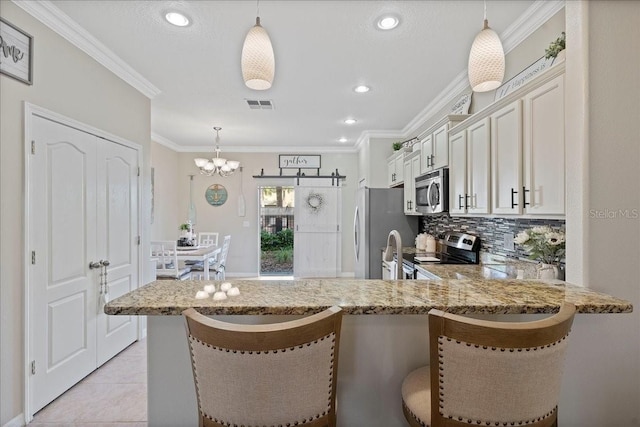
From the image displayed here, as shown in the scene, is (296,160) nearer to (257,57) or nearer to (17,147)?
(17,147)

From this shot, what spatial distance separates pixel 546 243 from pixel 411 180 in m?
2.23

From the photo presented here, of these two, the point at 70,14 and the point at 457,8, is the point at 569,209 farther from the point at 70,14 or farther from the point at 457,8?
the point at 70,14

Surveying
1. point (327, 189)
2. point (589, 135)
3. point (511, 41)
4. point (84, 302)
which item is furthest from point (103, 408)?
point (327, 189)

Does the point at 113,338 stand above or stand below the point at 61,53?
→ below

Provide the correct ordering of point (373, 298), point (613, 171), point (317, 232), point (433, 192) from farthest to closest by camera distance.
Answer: point (317, 232), point (433, 192), point (613, 171), point (373, 298)

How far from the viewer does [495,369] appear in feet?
2.82

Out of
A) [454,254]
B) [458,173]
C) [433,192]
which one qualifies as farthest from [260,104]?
[454,254]

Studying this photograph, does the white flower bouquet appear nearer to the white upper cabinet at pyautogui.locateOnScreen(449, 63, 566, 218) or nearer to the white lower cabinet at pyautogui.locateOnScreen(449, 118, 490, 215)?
the white upper cabinet at pyautogui.locateOnScreen(449, 63, 566, 218)

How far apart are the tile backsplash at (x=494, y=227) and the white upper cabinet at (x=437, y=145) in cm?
65

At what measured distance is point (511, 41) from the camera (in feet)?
7.89

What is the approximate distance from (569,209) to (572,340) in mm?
531

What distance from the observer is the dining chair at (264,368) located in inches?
32.8

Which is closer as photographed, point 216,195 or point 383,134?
point 383,134

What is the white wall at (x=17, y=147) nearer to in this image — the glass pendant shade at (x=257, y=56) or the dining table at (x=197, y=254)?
the glass pendant shade at (x=257, y=56)
